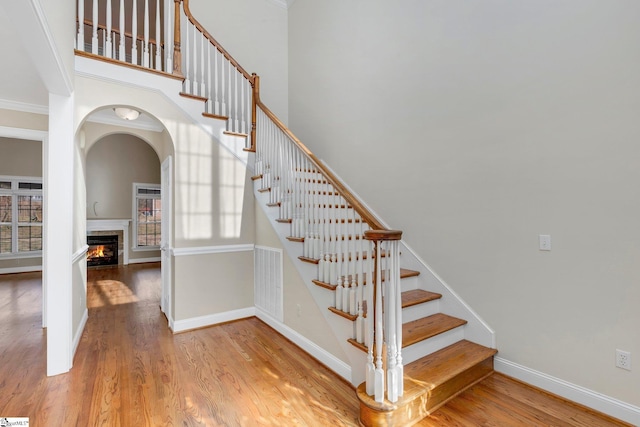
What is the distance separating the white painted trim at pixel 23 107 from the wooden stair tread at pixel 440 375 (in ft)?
14.8

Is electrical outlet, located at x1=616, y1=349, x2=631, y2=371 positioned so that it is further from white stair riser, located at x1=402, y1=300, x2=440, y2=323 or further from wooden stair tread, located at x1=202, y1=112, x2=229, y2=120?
wooden stair tread, located at x1=202, y1=112, x2=229, y2=120

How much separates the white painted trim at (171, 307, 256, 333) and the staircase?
1.31 metres

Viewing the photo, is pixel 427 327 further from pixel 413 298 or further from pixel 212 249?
pixel 212 249

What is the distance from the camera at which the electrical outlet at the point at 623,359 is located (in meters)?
1.98

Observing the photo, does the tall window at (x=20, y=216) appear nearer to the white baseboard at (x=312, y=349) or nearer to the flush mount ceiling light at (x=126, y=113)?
the flush mount ceiling light at (x=126, y=113)

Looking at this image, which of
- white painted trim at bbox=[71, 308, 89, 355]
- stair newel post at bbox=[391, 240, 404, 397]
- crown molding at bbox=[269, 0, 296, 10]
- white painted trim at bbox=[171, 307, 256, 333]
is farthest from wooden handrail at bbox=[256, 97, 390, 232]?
crown molding at bbox=[269, 0, 296, 10]

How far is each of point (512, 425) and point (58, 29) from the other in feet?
13.4

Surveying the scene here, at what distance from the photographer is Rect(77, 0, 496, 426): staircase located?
1970 mm

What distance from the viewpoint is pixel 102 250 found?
8.05 meters

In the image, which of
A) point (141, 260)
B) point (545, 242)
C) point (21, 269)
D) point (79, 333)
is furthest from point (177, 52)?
point (21, 269)

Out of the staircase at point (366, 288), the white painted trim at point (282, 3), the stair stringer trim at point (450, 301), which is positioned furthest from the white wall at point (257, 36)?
the stair stringer trim at point (450, 301)

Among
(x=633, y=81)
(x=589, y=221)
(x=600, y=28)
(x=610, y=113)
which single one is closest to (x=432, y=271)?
(x=589, y=221)

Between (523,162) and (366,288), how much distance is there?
1622 mm

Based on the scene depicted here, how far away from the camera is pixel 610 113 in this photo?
6.64 feet
